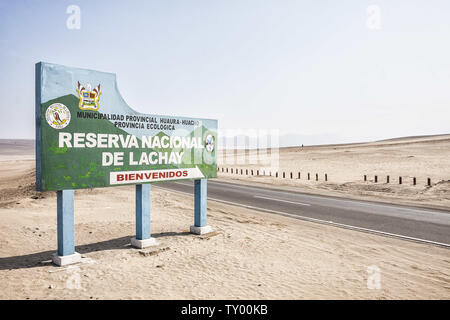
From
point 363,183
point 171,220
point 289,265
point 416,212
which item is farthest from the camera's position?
point 363,183

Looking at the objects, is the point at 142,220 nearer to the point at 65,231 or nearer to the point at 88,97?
the point at 65,231

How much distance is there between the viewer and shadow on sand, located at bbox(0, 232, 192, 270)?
6.93 m

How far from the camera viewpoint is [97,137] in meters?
7.42

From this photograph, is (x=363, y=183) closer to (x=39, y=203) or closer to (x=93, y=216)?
(x=93, y=216)

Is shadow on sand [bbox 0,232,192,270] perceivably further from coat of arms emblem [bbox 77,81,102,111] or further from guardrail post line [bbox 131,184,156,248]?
coat of arms emblem [bbox 77,81,102,111]

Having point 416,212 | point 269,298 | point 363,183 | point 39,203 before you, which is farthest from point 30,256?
point 363,183

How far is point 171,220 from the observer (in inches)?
462

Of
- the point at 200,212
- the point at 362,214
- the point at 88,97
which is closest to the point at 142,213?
the point at 200,212

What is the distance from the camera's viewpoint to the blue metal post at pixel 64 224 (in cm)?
694

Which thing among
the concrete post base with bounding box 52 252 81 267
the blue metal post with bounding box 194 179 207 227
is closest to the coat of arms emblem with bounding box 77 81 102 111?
the concrete post base with bounding box 52 252 81 267

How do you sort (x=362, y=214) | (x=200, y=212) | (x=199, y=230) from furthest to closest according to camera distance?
(x=362, y=214), (x=200, y=212), (x=199, y=230)

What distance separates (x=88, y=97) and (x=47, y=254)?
14.0 feet

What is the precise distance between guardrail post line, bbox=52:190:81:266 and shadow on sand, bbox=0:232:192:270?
0.42m

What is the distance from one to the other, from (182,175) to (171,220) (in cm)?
312
